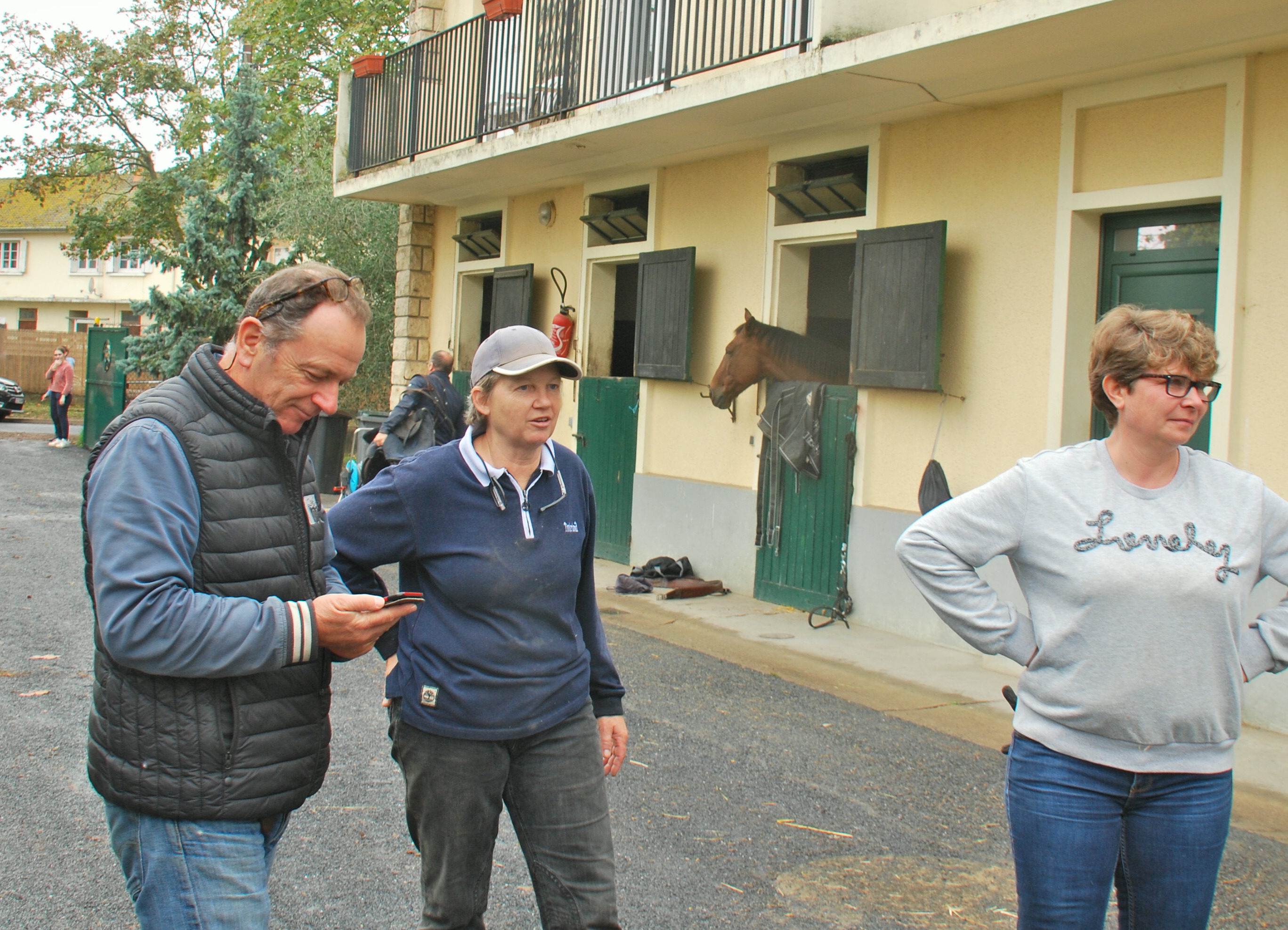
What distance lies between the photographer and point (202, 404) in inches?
82.3

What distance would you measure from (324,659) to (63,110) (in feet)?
117

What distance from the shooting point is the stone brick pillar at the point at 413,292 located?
46.6 feet

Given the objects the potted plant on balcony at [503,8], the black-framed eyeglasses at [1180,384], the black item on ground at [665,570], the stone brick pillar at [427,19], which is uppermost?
the stone brick pillar at [427,19]

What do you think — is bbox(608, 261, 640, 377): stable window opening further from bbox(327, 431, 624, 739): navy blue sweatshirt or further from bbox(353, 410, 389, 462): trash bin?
bbox(327, 431, 624, 739): navy blue sweatshirt

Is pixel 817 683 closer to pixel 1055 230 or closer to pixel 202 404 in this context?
pixel 1055 230

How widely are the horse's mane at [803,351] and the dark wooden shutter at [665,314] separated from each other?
0.97 meters

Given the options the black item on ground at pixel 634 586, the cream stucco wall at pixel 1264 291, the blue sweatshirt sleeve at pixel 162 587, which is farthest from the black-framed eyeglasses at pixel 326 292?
the black item on ground at pixel 634 586

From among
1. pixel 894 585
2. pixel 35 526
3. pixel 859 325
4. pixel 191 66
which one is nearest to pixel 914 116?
pixel 859 325

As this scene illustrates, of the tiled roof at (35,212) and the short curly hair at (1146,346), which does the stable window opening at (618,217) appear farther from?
the tiled roof at (35,212)

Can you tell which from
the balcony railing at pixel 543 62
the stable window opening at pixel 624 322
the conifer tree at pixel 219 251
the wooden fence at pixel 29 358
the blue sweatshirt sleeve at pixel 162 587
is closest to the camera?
the blue sweatshirt sleeve at pixel 162 587

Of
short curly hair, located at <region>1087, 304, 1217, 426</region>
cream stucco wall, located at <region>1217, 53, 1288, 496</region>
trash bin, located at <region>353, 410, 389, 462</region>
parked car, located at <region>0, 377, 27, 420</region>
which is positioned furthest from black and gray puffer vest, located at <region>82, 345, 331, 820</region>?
parked car, located at <region>0, 377, 27, 420</region>

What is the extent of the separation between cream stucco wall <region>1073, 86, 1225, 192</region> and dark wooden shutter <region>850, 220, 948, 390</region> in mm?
1027

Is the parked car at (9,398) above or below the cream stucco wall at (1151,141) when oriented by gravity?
below

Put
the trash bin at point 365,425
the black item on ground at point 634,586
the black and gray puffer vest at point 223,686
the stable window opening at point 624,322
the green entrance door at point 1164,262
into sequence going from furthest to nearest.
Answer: the trash bin at point 365,425, the stable window opening at point 624,322, the black item on ground at point 634,586, the green entrance door at point 1164,262, the black and gray puffer vest at point 223,686
